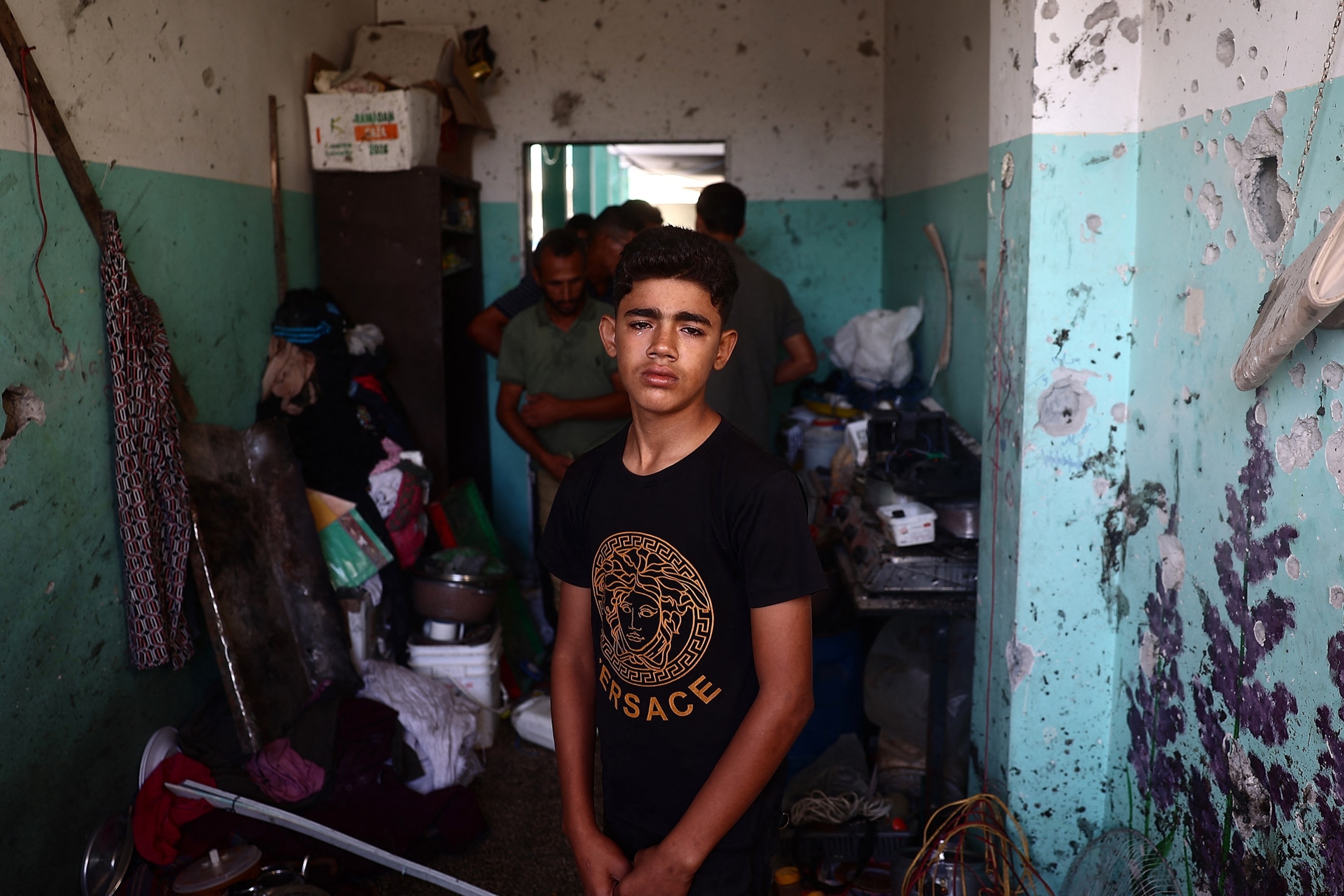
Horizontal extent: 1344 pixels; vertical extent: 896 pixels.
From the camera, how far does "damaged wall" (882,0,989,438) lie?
333 centimetres

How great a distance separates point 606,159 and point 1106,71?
31.1 feet

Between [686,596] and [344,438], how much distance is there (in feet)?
8.52

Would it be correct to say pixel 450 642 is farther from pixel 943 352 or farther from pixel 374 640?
pixel 943 352

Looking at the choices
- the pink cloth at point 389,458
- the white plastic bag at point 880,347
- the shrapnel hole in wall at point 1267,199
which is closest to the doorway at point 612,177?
the white plastic bag at point 880,347

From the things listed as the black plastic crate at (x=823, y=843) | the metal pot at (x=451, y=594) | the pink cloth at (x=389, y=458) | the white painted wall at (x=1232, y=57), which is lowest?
the black plastic crate at (x=823, y=843)

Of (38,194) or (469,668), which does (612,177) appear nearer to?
Result: (469,668)

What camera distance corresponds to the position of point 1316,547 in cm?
146

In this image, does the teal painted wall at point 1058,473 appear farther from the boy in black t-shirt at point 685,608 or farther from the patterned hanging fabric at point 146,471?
the patterned hanging fabric at point 146,471

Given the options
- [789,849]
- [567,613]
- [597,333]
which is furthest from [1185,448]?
[597,333]

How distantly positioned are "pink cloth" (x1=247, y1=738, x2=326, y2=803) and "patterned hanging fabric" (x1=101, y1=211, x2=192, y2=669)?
0.36 m

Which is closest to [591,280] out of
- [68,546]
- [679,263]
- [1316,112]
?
[68,546]

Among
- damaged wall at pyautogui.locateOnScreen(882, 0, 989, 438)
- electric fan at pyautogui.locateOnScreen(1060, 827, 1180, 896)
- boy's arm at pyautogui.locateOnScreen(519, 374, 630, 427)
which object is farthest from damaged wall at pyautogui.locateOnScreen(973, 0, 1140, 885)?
boy's arm at pyautogui.locateOnScreen(519, 374, 630, 427)

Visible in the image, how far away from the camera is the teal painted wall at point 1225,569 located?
1449mm

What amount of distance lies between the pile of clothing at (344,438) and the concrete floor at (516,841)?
0.59m
